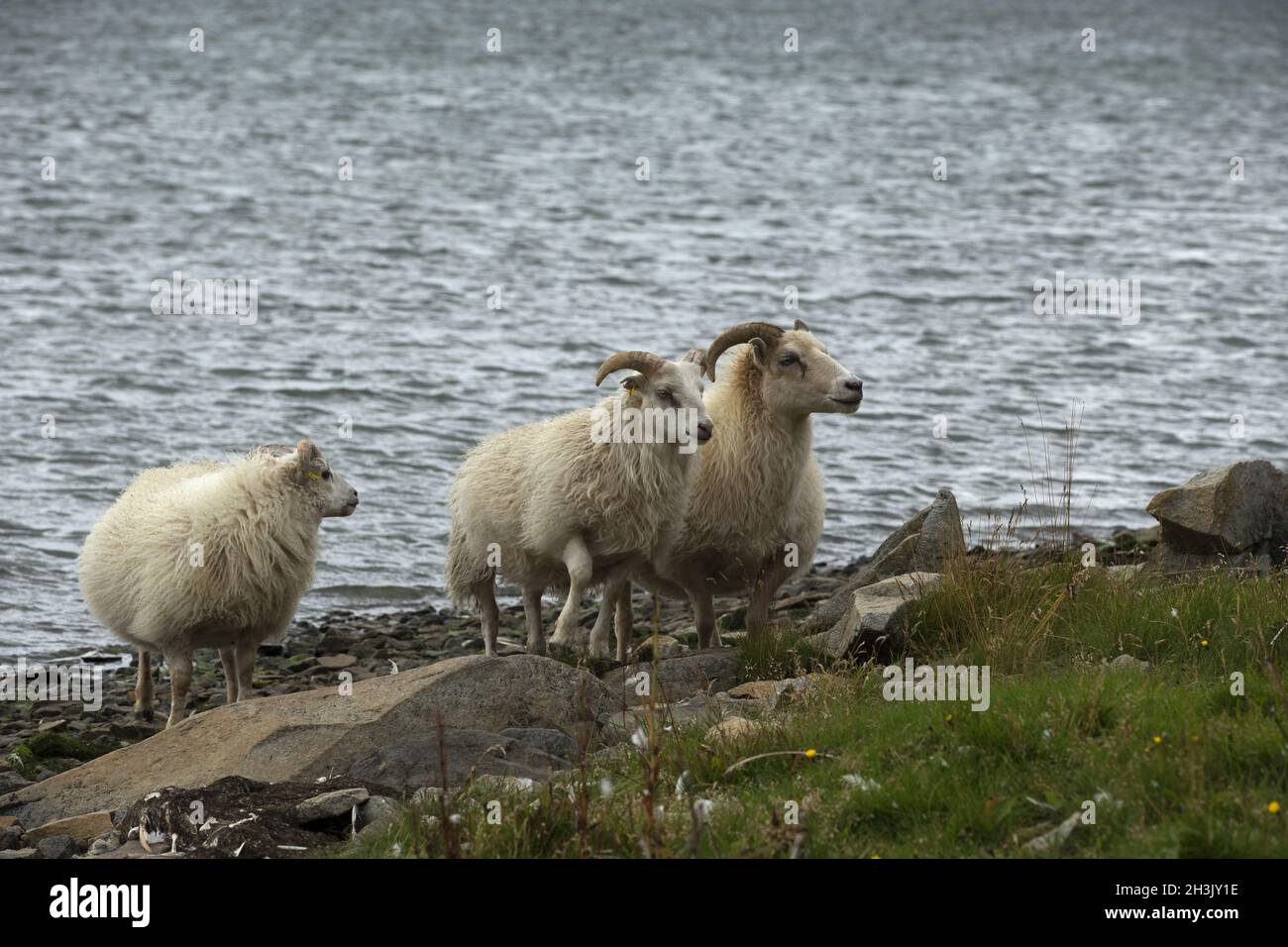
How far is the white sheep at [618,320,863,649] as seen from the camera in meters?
11.2

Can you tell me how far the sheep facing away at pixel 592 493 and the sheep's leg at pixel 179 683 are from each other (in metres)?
2.21

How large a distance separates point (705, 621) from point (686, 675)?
4.75 ft

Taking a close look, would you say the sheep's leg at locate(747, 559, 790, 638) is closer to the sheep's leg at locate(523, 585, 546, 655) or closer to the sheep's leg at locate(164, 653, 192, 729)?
the sheep's leg at locate(523, 585, 546, 655)

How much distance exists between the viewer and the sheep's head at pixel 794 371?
11039 mm

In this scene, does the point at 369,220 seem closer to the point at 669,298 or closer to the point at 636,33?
the point at 669,298

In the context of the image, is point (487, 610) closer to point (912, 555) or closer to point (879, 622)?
point (912, 555)

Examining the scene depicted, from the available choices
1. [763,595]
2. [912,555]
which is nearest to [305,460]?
[763,595]

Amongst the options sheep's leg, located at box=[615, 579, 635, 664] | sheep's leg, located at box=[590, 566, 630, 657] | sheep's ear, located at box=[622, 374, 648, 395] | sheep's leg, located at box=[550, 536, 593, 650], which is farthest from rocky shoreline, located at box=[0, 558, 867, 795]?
sheep's ear, located at box=[622, 374, 648, 395]

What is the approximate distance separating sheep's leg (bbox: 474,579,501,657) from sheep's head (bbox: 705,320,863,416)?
2296 millimetres

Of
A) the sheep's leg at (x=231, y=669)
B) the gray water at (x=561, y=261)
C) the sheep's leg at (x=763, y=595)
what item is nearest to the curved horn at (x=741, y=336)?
the sheep's leg at (x=763, y=595)

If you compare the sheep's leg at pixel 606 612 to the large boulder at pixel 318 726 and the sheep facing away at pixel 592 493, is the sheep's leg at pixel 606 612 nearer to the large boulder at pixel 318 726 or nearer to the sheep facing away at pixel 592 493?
the sheep facing away at pixel 592 493

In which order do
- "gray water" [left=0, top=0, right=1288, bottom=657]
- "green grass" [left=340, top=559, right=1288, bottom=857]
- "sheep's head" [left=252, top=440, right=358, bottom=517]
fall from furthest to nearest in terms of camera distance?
"gray water" [left=0, top=0, right=1288, bottom=657], "sheep's head" [left=252, top=440, right=358, bottom=517], "green grass" [left=340, top=559, right=1288, bottom=857]

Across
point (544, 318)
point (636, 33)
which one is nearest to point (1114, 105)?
point (636, 33)

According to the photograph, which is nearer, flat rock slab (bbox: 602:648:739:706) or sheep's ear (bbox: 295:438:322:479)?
flat rock slab (bbox: 602:648:739:706)
